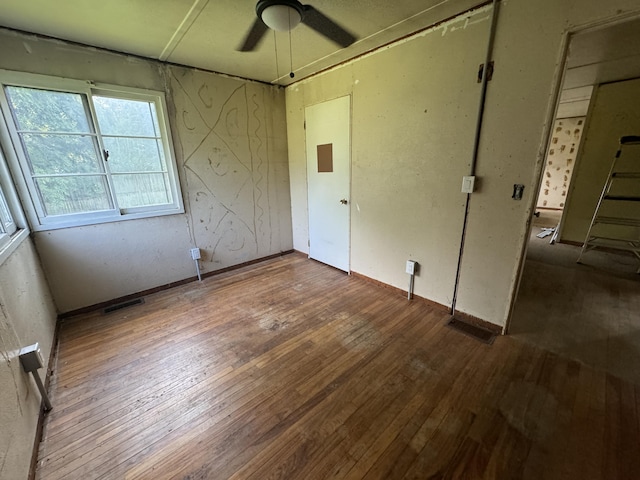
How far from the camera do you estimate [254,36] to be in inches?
81.0

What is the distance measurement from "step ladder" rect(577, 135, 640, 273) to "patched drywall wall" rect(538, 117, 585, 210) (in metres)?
3.04

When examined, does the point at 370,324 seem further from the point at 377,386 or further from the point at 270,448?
the point at 270,448

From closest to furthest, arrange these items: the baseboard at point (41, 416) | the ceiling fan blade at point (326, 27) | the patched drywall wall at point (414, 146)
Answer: the baseboard at point (41, 416)
the ceiling fan blade at point (326, 27)
the patched drywall wall at point (414, 146)

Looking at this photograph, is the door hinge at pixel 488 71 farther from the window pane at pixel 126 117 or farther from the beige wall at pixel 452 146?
the window pane at pixel 126 117

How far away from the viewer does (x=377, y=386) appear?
1.62 meters

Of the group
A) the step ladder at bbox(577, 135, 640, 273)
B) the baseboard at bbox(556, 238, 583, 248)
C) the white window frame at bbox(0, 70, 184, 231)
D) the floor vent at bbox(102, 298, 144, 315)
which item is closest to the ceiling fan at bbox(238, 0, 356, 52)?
the white window frame at bbox(0, 70, 184, 231)

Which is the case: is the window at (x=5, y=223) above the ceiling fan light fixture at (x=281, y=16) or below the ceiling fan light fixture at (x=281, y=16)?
below

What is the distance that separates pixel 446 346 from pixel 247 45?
302 centimetres

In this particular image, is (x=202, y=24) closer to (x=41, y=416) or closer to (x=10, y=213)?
(x=10, y=213)

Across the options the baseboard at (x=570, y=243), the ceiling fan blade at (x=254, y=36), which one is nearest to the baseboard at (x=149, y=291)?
the ceiling fan blade at (x=254, y=36)

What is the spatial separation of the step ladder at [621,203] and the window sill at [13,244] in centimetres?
566

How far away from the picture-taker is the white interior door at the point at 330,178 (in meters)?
2.94

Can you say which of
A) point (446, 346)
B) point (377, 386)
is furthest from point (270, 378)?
point (446, 346)

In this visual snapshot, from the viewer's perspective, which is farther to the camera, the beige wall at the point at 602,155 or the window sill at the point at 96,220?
the beige wall at the point at 602,155
